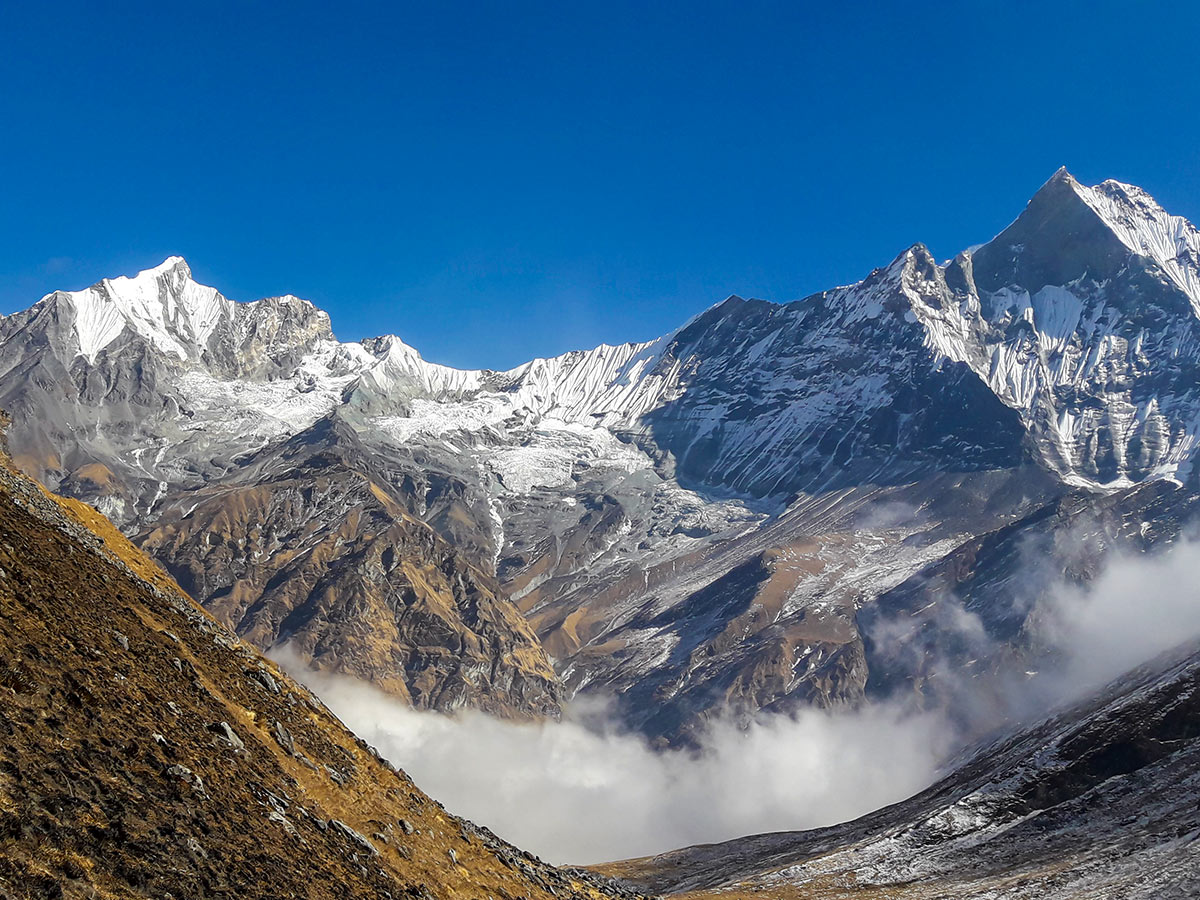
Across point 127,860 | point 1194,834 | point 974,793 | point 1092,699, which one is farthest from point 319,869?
point 1092,699

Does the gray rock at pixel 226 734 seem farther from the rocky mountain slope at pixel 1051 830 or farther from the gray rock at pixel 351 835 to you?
the rocky mountain slope at pixel 1051 830

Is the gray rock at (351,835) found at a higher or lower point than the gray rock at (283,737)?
lower

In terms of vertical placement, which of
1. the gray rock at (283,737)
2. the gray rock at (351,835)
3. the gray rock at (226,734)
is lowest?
the gray rock at (351,835)

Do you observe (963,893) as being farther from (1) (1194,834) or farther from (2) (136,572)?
(2) (136,572)

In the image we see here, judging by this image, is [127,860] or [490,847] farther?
[490,847]

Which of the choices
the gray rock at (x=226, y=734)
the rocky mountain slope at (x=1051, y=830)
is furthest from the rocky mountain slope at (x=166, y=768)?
the rocky mountain slope at (x=1051, y=830)

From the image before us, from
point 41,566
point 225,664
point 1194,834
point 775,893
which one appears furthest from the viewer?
point 775,893
